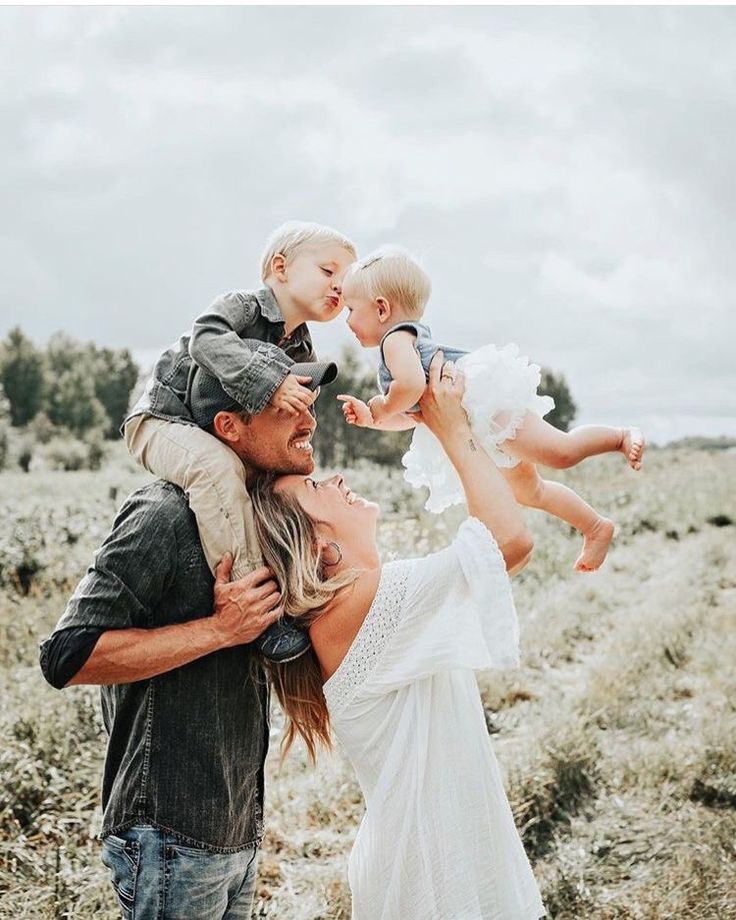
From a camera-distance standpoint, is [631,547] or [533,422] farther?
[631,547]

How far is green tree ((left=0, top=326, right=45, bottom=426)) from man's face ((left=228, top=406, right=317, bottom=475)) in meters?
49.5

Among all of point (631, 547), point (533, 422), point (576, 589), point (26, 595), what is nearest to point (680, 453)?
point (631, 547)

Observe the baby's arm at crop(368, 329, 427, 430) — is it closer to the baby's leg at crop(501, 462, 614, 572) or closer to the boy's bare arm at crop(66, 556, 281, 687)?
the baby's leg at crop(501, 462, 614, 572)

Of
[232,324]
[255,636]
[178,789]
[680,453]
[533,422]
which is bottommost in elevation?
[178,789]

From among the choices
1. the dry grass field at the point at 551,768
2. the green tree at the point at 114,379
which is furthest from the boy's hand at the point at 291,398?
the green tree at the point at 114,379

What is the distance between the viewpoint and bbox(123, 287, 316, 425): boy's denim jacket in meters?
2.74

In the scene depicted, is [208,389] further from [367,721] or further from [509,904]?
[509,904]

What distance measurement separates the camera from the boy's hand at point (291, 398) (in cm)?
272

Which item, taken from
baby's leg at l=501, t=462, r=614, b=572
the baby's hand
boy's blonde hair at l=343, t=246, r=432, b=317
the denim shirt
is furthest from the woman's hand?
the denim shirt

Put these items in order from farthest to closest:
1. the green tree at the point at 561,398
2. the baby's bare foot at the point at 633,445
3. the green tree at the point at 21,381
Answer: the green tree at the point at 561,398
the green tree at the point at 21,381
the baby's bare foot at the point at 633,445

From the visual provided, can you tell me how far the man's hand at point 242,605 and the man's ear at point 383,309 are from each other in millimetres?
1213

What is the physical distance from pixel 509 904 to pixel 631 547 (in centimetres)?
1263

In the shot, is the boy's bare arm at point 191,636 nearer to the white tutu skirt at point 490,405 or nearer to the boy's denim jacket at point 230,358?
the boy's denim jacket at point 230,358

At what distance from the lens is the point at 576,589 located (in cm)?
1091
